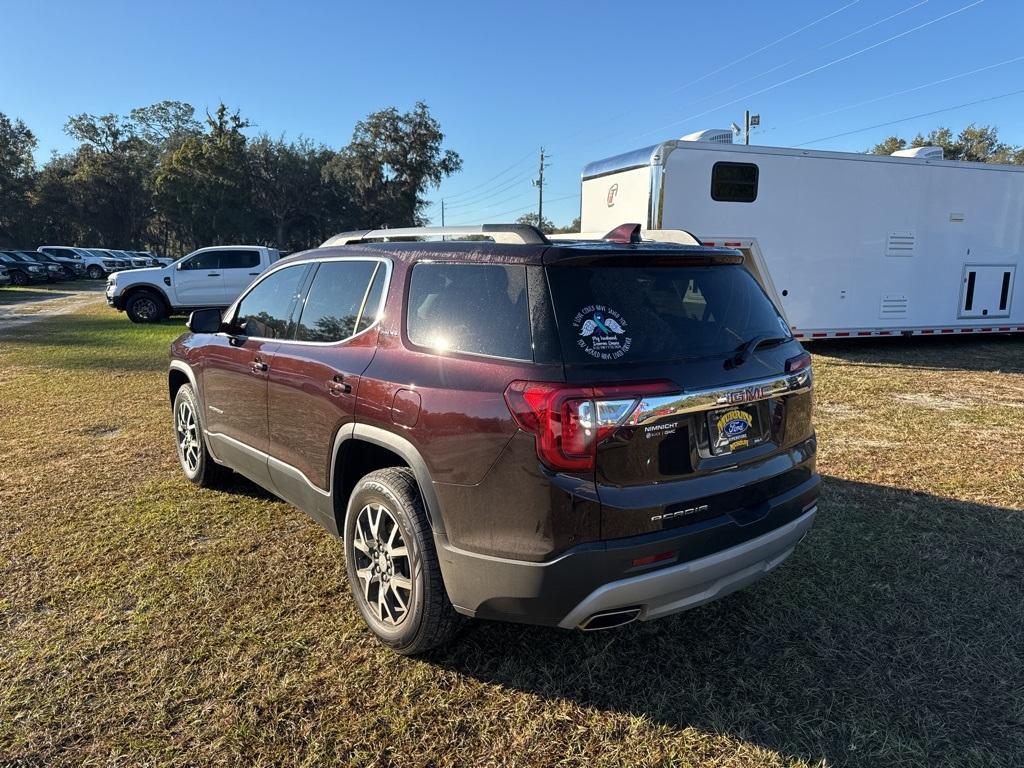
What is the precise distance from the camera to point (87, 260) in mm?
35906

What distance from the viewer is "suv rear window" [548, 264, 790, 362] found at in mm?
2311

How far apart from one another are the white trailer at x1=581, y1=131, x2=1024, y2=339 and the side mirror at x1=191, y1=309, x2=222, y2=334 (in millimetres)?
6285

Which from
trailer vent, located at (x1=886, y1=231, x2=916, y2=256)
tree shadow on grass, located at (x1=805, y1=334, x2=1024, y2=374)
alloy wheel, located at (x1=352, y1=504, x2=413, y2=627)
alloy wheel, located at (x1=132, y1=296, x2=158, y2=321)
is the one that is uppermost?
trailer vent, located at (x1=886, y1=231, x2=916, y2=256)

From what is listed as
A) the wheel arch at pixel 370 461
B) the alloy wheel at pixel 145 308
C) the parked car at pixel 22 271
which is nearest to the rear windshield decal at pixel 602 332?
the wheel arch at pixel 370 461

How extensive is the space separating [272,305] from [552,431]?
2.41 metres

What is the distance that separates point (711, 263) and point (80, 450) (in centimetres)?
544

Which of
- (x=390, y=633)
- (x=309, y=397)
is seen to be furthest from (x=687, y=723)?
(x=309, y=397)

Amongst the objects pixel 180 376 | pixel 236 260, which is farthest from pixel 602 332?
pixel 236 260

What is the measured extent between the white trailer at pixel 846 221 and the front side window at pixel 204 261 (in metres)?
9.57

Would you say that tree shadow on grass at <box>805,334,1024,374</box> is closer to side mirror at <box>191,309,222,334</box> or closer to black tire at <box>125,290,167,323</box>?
side mirror at <box>191,309,222,334</box>

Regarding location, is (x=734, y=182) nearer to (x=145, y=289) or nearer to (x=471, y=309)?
(x=471, y=309)

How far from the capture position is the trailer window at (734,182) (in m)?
9.33

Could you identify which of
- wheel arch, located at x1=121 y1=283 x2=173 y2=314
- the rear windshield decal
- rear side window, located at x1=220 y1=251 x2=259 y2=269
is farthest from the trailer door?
wheel arch, located at x1=121 y1=283 x2=173 y2=314

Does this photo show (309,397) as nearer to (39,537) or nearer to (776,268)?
(39,537)
